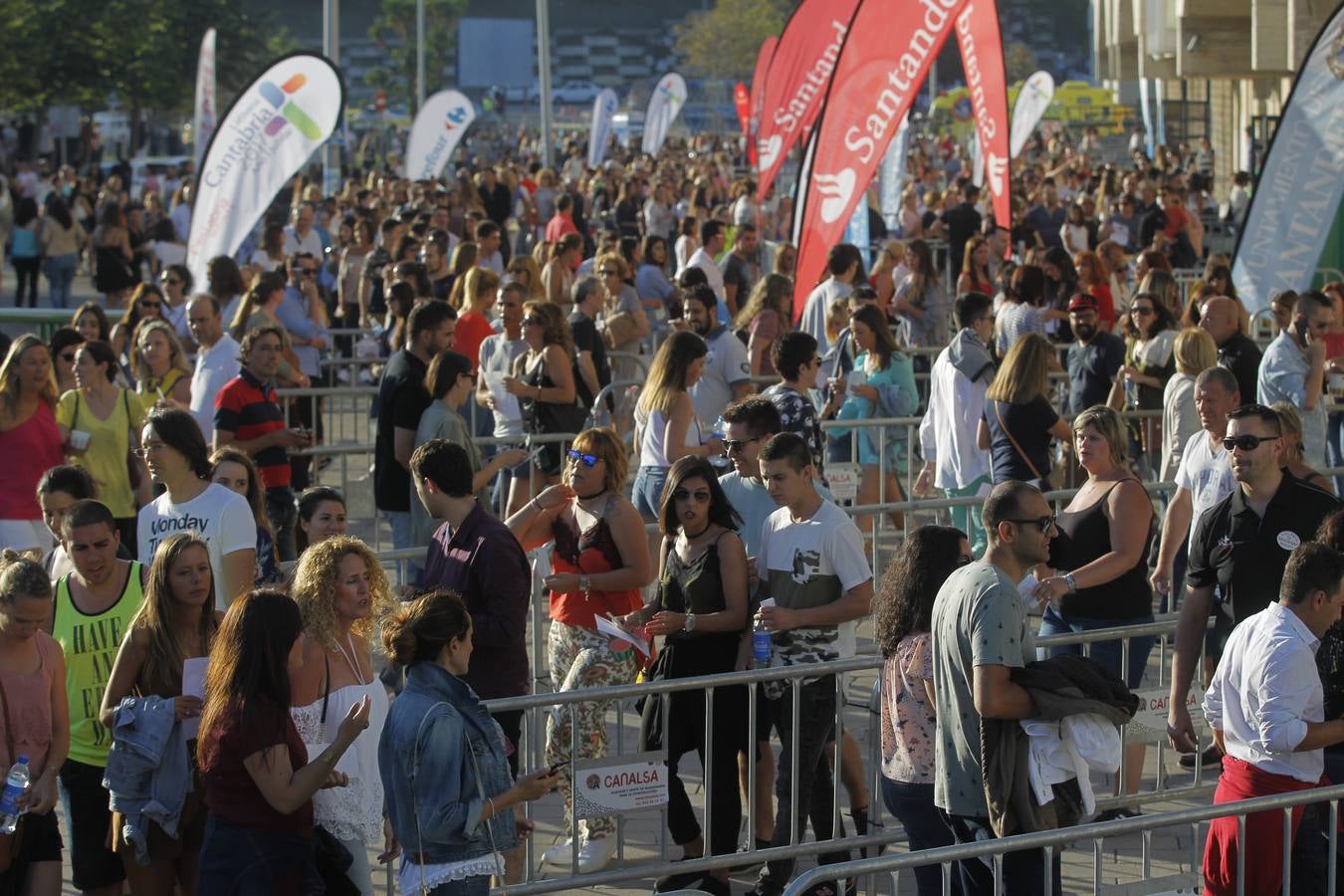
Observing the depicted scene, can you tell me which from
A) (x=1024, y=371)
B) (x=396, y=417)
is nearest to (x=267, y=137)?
(x=396, y=417)

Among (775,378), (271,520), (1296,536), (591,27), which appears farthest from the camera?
(591,27)

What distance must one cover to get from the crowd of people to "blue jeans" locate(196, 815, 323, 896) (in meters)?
0.01

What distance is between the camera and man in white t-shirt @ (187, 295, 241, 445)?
33.5 feet

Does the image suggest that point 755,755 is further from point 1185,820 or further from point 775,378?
point 775,378

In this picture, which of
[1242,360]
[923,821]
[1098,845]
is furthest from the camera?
[1242,360]

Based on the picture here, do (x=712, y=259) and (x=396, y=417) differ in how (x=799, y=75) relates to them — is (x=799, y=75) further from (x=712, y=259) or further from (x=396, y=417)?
(x=396, y=417)

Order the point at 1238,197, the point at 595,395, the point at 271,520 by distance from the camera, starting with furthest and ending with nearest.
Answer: the point at 1238,197 → the point at 595,395 → the point at 271,520

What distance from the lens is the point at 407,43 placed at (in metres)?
94.5

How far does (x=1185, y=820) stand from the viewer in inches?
191

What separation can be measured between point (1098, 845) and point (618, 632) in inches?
84.1

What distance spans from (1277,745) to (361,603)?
8.73ft

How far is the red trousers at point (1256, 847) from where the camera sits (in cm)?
528

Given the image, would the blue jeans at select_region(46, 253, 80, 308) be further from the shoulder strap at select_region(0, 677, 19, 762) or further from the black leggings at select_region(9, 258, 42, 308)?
the shoulder strap at select_region(0, 677, 19, 762)

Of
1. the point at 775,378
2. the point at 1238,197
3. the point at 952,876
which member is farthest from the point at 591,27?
the point at 952,876
